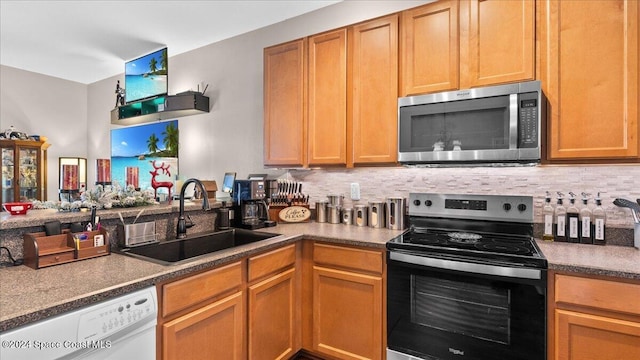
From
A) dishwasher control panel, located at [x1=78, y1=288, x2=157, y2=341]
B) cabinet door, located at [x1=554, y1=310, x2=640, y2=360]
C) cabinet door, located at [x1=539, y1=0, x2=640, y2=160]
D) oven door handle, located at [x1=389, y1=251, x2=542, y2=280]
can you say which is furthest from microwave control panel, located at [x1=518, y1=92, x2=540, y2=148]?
dishwasher control panel, located at [x1=78, y1=288, x2=157, y2=341]

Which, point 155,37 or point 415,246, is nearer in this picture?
point 415,246

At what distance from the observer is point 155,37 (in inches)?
137

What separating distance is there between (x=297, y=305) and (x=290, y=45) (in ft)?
6.57

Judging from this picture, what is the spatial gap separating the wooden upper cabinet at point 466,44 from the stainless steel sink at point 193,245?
4.86 ft

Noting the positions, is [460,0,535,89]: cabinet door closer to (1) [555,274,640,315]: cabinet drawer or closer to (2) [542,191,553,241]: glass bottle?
(2) [542,191,553,241]: glass bottle

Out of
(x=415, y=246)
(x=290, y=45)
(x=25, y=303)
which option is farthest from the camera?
(x=290, y=45)

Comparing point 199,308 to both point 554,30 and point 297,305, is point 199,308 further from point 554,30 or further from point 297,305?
point 554,30

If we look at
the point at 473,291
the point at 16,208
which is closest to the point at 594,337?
the point at 473,291

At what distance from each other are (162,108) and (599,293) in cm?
404

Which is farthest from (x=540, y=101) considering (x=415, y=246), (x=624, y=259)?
(x=415, y=246)

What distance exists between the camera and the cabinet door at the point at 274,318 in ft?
6.05

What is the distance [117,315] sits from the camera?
1135 mm

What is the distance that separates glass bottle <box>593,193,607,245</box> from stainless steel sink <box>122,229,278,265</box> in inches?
75.2

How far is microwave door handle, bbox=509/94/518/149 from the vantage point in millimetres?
1744
